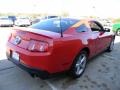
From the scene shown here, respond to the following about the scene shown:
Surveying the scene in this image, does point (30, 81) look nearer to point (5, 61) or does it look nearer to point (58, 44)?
point (58, 44)

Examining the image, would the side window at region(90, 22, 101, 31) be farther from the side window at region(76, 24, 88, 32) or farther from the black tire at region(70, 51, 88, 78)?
the black tire at region(70, 51, 88, 78)

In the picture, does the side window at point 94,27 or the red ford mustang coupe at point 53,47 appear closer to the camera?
the red ford mustang coupe at point 53,47

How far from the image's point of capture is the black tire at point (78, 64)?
13.5 ft

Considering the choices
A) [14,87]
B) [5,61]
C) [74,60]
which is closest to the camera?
[14,87]

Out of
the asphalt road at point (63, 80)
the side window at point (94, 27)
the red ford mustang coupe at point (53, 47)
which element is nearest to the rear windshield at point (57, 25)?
the red ford mustang coupe at point (53, 47)

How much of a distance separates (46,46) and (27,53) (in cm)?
39

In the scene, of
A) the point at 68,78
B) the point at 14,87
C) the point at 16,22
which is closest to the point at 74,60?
the point at 68,78

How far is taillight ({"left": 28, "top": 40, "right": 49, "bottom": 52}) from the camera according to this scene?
3.34 m

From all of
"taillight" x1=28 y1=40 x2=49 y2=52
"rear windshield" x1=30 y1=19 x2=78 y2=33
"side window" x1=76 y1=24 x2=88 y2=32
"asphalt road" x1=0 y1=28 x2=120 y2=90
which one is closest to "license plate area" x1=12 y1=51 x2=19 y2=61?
"taillight" x1=28 y1=40 x2=49 y2=52

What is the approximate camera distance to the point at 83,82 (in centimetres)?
423

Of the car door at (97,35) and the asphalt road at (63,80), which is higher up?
the car door at (97,35)

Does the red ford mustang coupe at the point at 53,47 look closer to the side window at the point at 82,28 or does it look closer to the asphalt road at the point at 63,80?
the side window at the point at 82,28

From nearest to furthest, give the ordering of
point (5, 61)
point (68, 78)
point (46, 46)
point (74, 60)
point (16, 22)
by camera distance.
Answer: point (46, 46)
point (74, 60)
point (68, 78)
point (5, 61)
point (16, 22)

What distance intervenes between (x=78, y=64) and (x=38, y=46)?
1351mm
